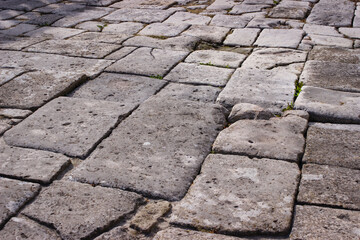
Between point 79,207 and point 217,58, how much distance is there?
263 centimetres

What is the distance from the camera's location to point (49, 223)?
7.09 feet

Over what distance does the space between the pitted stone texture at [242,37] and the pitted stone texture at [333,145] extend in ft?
6.51

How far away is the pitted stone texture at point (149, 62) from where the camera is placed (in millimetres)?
4160

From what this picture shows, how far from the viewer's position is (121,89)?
380 cm

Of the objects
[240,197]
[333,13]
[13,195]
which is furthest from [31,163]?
[333,13]

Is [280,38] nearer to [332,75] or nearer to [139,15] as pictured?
[332,75]

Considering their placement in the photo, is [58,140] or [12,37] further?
[12,37]

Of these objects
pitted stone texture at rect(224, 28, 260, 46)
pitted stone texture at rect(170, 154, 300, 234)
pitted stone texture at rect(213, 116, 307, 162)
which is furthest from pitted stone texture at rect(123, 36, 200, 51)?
pitted stone texture at rect(170, 154, 300, 234)

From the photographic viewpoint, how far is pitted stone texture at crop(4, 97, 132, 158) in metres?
2.90

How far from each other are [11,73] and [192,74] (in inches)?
67.4

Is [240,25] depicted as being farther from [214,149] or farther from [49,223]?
[49,223]

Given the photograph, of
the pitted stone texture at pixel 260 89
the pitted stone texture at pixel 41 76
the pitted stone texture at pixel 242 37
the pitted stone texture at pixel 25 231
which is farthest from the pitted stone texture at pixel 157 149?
the pitted stone texture at pixel 242 37

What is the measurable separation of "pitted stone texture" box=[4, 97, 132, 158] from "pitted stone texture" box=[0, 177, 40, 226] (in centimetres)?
40

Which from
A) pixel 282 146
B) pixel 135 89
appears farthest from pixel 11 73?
pixel 282 146
